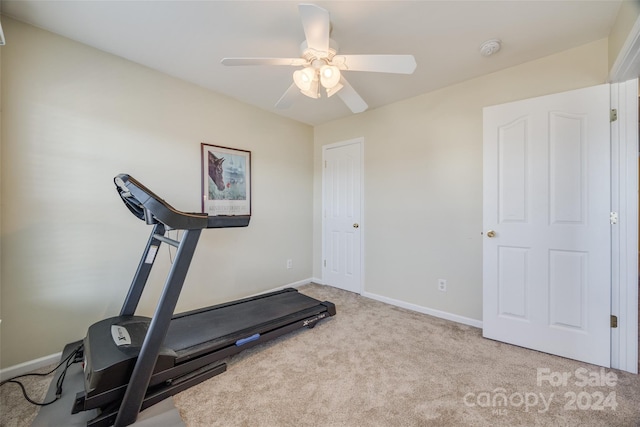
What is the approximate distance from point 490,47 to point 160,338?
298cm

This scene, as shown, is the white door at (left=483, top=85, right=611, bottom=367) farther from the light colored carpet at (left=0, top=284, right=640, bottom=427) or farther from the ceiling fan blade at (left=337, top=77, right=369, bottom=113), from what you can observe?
the ceiling fan blade at (left=337, top=77, right=369, bottom=113)

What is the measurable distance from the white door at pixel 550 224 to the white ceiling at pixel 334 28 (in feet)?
1.51

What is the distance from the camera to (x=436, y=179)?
8.84ft

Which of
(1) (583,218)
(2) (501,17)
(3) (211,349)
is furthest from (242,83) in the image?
(1) (583,218)

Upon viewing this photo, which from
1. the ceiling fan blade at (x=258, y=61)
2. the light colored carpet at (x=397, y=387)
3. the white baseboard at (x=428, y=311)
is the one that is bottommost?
the light colored carpet at (x=397, y=387)

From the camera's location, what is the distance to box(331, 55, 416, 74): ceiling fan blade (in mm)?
1487

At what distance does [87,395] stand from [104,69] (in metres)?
2.29

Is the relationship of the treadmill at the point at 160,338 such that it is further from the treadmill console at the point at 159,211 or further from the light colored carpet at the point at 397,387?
the light colored carpet at the point at 397,387

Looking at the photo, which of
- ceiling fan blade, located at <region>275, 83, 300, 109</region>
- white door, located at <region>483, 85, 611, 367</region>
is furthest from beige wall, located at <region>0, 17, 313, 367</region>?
white door, located at <region>483, 85, 611, 367</region>

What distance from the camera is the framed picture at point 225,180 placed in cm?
270

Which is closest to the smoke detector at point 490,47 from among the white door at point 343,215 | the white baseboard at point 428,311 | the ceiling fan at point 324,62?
the ceiling fan at point 324,62

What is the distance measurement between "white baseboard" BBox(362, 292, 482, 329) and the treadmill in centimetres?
121

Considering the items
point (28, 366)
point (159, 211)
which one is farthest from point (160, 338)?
point (28, 366)

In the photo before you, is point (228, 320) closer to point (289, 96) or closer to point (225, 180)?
point (225, 180)
